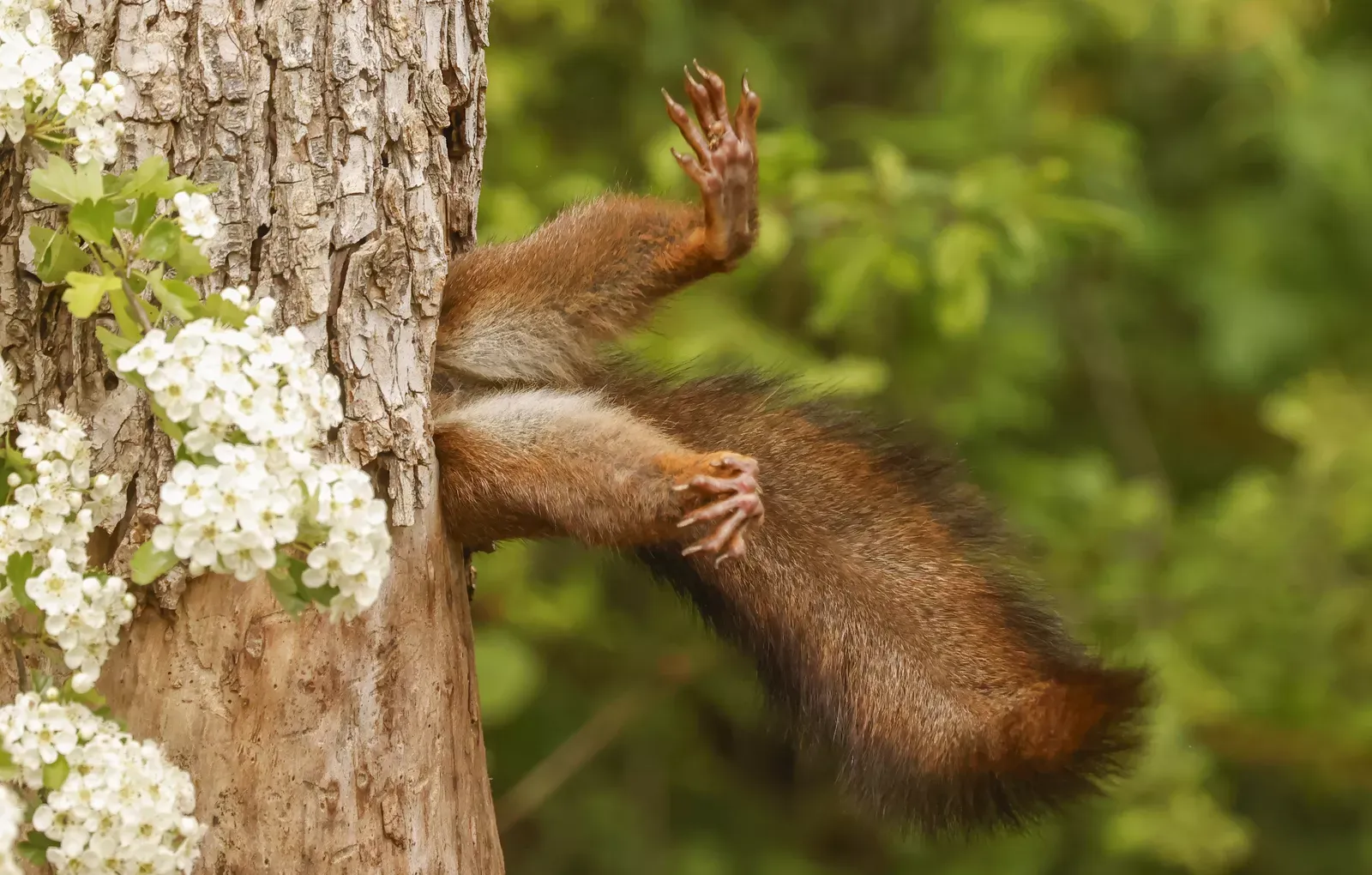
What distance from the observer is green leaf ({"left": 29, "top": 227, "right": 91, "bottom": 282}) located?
4.97 feet

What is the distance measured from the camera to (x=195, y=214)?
1461 millimetres

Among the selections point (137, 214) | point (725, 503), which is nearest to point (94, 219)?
point (137, 214)

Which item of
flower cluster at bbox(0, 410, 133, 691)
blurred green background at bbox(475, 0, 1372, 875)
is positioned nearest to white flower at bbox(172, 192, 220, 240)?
flower cluster at bbox(0, 410, 133, 691)

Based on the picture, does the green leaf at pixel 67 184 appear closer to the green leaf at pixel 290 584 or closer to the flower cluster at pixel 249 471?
the flower cluster at pixel 249 471

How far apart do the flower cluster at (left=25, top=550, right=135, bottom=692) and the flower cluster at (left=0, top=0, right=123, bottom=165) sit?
0.44 meters

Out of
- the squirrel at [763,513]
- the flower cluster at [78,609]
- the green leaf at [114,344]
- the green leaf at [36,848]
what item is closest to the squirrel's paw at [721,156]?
the squirrel at [763,513]

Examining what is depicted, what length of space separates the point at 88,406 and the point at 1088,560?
3.00 m

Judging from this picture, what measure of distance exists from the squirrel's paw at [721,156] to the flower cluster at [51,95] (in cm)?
77

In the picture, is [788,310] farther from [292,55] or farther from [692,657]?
[292,55]

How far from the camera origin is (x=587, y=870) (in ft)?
14.6

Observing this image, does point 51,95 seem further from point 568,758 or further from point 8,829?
point 568,758

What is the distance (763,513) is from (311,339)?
614 millimetres

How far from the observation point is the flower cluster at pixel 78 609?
147 centimetres

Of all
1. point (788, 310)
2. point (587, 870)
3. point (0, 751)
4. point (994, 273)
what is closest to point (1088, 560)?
point (994, 273)
